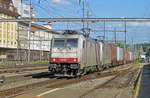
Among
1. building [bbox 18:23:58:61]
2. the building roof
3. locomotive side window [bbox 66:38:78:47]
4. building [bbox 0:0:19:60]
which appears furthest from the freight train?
the building roof

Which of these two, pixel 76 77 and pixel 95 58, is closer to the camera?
pixel 76 77

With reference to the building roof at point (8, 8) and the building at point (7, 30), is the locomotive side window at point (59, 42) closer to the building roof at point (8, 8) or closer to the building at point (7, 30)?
the building at point (7, 30)

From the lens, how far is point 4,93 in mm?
10383

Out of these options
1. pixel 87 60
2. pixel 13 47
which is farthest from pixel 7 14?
pixel 87 60

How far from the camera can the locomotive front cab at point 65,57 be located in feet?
54.7

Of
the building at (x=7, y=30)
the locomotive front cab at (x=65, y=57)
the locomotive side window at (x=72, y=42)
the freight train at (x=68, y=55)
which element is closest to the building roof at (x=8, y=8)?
the building at (x=7, y=30)

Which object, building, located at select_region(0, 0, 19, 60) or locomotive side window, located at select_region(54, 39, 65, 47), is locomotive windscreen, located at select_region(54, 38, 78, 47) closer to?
locomotive side window, located at select_region(54, 39, 65, 47)

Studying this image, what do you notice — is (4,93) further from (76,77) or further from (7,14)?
(7,14)

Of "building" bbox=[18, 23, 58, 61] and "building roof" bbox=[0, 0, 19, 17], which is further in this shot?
"building" bbox=[18, 23, 58, 61]

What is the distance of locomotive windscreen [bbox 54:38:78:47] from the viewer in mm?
17203

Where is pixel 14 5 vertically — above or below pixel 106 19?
above

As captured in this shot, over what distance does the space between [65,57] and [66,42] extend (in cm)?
125

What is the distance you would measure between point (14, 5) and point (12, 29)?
9.43m

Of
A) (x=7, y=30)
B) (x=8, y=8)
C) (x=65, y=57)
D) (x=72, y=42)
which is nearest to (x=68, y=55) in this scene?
(x=65, y=57)
